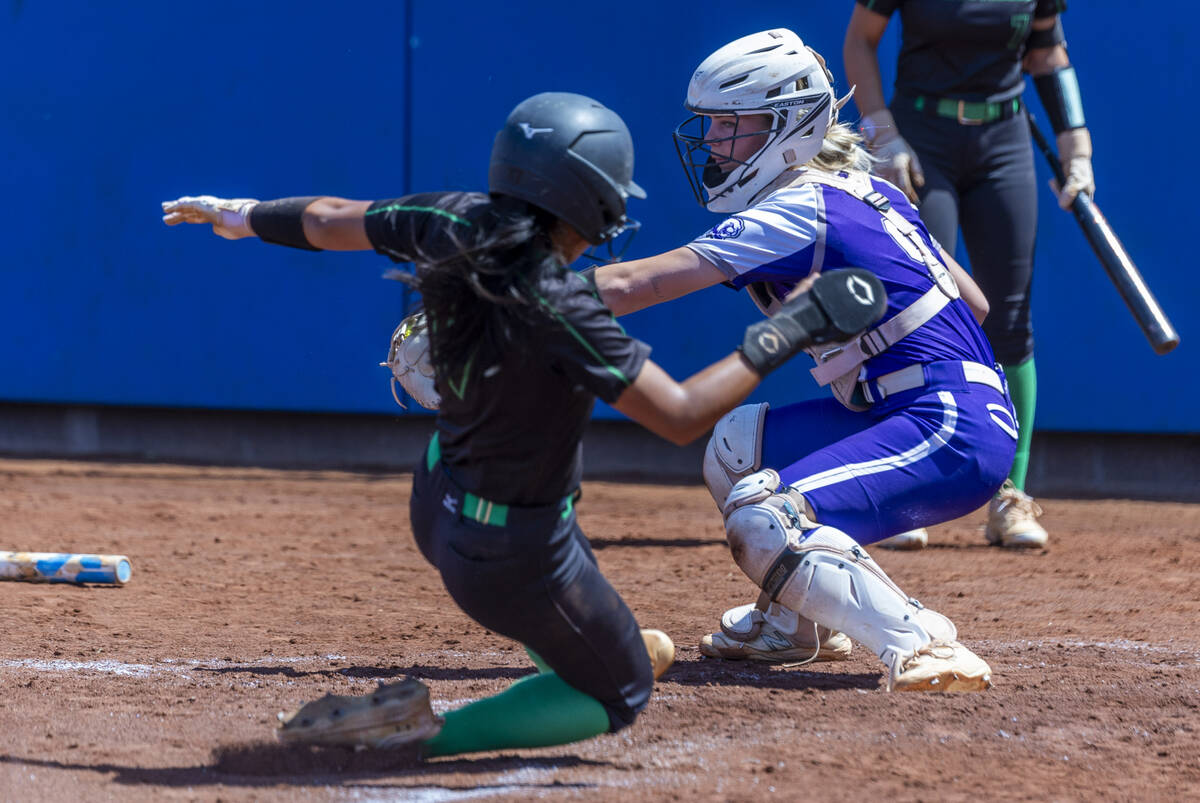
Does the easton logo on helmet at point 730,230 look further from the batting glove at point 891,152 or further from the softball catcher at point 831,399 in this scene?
the batting glove at point 891,152

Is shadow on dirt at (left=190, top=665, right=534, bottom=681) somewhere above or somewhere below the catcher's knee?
below

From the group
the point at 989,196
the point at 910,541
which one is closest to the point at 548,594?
the point at 910,541

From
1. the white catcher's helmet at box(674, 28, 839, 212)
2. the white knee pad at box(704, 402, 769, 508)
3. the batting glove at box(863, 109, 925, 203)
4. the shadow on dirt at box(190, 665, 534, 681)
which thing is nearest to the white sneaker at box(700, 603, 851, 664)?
the white knee pad at box(704, 402, 769, 508)

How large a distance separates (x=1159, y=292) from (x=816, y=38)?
2295 mm

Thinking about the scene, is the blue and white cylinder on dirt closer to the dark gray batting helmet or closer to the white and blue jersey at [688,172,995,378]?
the white and blue jersey at [688,172,995,378]

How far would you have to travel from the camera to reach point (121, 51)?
8.05 m

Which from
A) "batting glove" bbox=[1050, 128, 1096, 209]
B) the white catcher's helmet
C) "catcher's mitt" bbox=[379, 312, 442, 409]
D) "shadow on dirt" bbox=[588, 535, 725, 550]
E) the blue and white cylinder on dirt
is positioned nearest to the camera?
"catcher's mitt" bbox=[379, 312, 442, 409]

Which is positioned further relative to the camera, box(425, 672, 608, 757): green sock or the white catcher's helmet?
the white catcher's helmet

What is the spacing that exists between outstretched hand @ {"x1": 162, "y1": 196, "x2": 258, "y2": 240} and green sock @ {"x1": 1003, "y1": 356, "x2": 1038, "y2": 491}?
3.56 m

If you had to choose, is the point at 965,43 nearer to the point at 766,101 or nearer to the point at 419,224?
the point at 766,101

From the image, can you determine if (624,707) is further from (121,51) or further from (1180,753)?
(121,51)

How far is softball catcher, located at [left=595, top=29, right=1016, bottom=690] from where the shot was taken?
331cm

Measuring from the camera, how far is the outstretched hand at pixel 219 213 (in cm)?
306

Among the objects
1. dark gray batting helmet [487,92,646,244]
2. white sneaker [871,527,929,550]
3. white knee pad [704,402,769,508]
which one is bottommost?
white sneaker [871,527,929,550]
